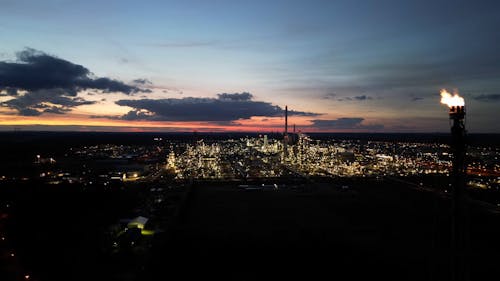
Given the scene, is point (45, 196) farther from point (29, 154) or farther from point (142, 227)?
point (29, 154)

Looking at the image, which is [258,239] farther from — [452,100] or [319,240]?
[452,100]

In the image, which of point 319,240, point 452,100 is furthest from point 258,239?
point 452,100

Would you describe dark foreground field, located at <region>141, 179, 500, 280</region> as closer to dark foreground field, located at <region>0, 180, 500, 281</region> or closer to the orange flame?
dark foreground field, located at <region>0, 180, 500, 281</region>

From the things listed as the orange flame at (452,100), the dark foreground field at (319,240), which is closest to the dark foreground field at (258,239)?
the dark foreground field at (319,240)

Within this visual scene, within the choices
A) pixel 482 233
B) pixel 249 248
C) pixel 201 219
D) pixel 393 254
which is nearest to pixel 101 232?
pixel 201 219

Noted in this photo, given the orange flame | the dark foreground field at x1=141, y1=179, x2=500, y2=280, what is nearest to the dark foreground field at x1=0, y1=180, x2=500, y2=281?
the dark foreground field at x1=141, y1=179, x2=500, y2=280

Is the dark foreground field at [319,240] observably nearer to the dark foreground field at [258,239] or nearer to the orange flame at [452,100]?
the dark foreground field at [258,239]

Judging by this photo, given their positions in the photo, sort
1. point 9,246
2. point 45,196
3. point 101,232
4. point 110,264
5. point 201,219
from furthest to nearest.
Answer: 1. point 45,196
2. point 201,219
3. point 101,232
4. point 9,246
5. point 110,264

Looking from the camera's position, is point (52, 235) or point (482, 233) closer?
point (52, 235)

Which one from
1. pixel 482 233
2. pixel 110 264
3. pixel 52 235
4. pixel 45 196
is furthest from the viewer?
pixel 45 196
